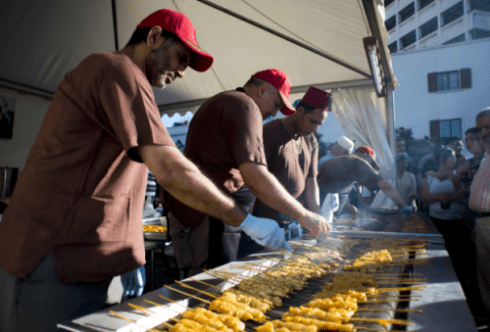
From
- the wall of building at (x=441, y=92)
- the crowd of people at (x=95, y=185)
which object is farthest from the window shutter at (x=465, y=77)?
the crowd of people at (x=95, y=185)

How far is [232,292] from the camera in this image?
1453 millimetres

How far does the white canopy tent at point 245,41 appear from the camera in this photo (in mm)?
3932

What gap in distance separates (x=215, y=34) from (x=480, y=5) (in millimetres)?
29580

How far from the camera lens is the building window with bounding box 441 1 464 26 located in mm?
26694

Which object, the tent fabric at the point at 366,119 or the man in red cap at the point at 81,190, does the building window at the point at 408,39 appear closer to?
the tent fabric at the point at 366,119

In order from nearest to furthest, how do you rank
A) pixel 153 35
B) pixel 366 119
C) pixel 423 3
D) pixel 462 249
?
1. pixel 153 35
2. pixel 462 249
3. pixel 366 119
4. pixel 423 3

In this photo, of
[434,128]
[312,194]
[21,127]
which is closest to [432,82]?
[434,128]

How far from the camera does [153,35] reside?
4.33ft

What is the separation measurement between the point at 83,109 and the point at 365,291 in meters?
1.42

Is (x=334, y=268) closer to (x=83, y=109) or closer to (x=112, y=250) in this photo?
(x=112, y=250)

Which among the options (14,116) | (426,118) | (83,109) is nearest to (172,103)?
(14,116)

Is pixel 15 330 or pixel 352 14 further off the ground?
pixel 352 14

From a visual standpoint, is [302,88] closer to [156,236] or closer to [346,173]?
[346,173]

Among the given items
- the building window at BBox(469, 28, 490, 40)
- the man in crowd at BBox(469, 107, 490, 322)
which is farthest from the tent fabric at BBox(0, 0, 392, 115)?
the building window at BBox(469, 28, 490, 40)
